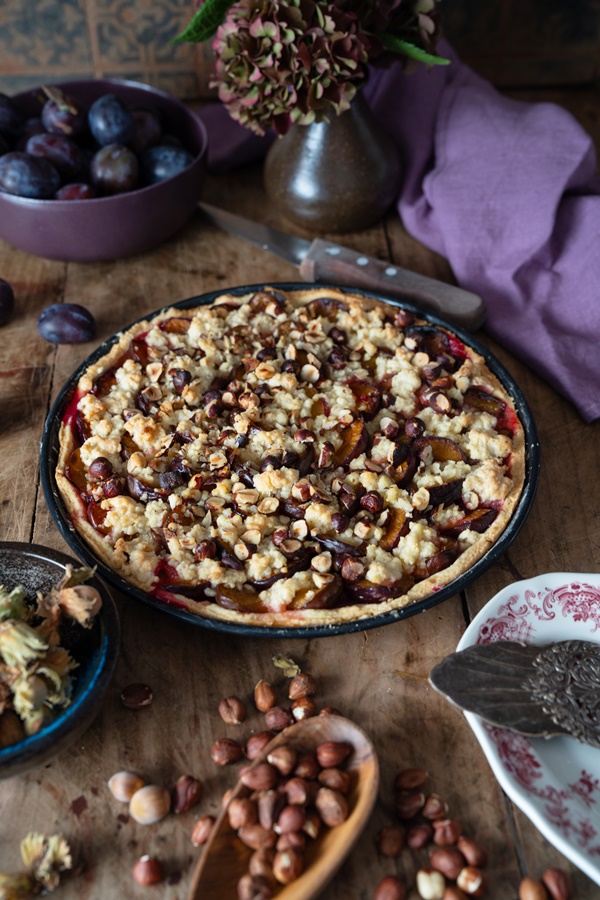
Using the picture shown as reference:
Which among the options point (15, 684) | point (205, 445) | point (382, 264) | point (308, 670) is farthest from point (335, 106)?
point (15, 684)

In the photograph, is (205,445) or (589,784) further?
(205,445)

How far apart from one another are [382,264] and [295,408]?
25.4 inches

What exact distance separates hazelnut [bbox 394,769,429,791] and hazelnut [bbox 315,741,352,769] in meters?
0.11

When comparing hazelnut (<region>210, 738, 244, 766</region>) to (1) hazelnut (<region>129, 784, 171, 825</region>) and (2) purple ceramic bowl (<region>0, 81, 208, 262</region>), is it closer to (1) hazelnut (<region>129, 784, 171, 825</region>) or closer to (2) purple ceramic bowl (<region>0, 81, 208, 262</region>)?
(1) hazelnut (<region>129, 784, 171, 825</region>)

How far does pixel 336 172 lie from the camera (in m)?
2.41

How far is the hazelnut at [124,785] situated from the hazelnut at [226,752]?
0.13 meters

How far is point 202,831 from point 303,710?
0.88ft

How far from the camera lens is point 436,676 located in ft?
4.33

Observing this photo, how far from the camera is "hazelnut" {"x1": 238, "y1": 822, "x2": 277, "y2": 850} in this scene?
3.98 ft

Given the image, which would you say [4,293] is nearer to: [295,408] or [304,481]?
[295,408]

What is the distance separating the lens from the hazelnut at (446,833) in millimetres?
1282

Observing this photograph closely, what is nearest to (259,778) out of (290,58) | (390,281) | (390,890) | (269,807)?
(269,807)

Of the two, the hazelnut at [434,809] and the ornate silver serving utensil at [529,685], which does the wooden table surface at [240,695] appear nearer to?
the hazelnut at [434,809]

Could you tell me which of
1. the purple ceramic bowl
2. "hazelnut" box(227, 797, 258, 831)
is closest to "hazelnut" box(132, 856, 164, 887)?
"hazelnut" box(227, 797, 258, 831)
